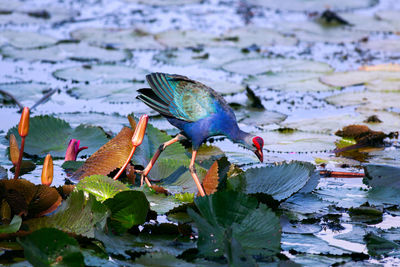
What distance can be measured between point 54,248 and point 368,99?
3539mm

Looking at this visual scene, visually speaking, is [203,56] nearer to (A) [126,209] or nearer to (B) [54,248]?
(A) [126,209]

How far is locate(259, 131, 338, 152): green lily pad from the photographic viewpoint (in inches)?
160

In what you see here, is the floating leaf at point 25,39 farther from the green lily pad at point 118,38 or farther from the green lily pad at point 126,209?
the green lily pad at point 126,209

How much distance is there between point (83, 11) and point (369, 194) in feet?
20.7

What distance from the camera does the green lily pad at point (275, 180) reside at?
304 centimetres

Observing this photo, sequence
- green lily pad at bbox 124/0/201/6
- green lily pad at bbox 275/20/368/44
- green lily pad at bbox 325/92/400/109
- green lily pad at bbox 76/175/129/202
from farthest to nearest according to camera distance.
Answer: green lily pad at bbox 124/0/201/6 → green lily pad at bbox 275/20/368/44 → green lily pad at bbox 325/92/400/109 → green lily pad at bbox 76/175/129/202

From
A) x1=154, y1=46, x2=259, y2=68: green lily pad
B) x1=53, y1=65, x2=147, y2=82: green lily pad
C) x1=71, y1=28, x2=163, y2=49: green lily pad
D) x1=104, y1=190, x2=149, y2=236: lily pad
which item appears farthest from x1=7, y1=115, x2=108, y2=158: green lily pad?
x1=71, y1=28, x2=163, y2=49: green lily pad

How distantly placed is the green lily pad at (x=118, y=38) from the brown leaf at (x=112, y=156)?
3748 mm

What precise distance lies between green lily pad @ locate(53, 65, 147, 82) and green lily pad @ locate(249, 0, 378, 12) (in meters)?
3.73

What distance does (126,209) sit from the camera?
104 inches

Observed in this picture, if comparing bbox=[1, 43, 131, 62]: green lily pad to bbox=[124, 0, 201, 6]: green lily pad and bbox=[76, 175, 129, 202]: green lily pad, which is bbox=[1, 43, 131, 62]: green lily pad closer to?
bbox=[124, 0, 201, 6]: green lily pad

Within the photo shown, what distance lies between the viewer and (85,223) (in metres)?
2.58

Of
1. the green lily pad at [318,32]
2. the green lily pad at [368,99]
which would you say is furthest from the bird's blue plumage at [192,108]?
the green lily pad at [318,32]

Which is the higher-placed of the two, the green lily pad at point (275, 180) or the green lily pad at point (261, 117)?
the green lily pad at point (275, 180)
